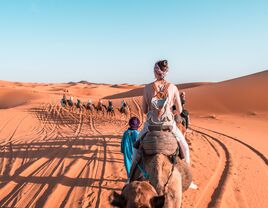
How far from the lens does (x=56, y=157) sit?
447 inches

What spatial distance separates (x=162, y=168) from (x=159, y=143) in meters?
0.37

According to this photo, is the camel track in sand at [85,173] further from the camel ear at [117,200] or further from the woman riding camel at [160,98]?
the camel ear at [117,200]

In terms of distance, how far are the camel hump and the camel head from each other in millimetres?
1118

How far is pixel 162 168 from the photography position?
365 cm

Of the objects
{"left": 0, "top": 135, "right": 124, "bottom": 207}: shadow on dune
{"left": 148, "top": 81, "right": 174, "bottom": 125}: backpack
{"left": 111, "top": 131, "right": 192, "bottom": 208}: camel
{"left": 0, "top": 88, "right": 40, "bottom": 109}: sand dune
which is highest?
{"left": 148, "top": 81, "right": 174, "bottom": 125}: backpack

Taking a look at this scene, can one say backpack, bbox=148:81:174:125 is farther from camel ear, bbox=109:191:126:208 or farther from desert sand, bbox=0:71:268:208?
desert sand, bbox=0:71:268:208

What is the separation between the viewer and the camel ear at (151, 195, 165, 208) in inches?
103

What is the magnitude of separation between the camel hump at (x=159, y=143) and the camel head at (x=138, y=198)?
1.12 meters

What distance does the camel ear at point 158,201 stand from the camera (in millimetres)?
2620

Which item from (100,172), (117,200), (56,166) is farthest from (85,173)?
(117,200)

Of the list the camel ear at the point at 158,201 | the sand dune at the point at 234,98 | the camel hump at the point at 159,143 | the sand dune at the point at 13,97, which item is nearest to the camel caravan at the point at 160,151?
the camel hump at the point at 159,143

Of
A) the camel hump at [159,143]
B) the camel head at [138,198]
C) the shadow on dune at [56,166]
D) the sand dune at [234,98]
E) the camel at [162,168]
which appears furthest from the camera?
the sand dune at [234,98]

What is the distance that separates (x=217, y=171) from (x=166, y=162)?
6267 millimetres

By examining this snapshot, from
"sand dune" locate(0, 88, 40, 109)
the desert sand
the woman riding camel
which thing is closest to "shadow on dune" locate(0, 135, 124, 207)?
the desert sand
